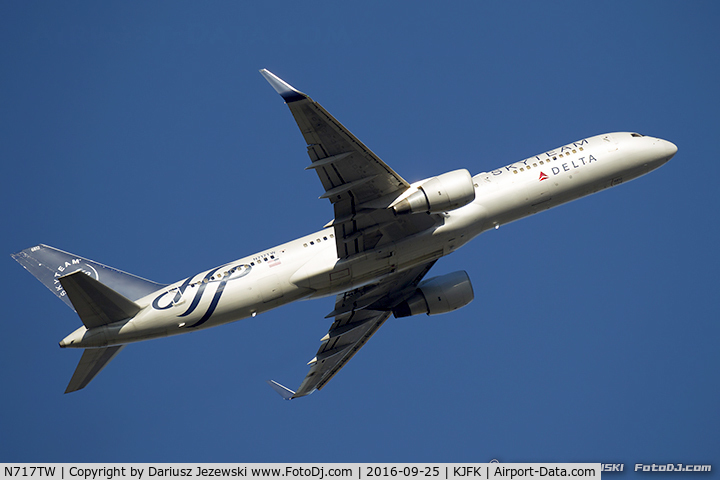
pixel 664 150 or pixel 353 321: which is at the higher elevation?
pixel 664 150

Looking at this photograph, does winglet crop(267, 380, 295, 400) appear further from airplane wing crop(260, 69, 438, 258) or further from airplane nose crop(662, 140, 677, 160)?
airplane nose crop(662, 140, 677, 160)

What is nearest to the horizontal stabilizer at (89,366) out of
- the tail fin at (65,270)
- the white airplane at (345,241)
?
the white airplane at (345,241)

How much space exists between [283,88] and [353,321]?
17.0 m

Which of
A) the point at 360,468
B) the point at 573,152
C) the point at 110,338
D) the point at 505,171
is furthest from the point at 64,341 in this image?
the point at 573,152

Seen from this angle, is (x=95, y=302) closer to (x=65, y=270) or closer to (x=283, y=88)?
(x=65, y=270)

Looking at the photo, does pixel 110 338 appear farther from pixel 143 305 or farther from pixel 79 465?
pixel 79 465

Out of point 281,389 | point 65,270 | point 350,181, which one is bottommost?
point 281,389

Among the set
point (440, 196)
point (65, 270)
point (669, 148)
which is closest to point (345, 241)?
point (440, 196)

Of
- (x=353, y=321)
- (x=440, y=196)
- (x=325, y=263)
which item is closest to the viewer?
(x=440, y=196)

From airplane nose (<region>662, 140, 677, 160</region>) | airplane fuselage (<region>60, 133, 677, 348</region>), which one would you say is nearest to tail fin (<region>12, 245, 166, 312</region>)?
airplane fuselage (<region>60, 133, 677, 348</region>)

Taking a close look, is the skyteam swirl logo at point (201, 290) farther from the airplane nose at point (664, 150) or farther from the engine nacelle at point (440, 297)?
the airplane nose at point (664, 150)

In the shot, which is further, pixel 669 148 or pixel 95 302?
pixel 669 148

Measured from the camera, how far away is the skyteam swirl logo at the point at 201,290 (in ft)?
104

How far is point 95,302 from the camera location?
100.0ft
